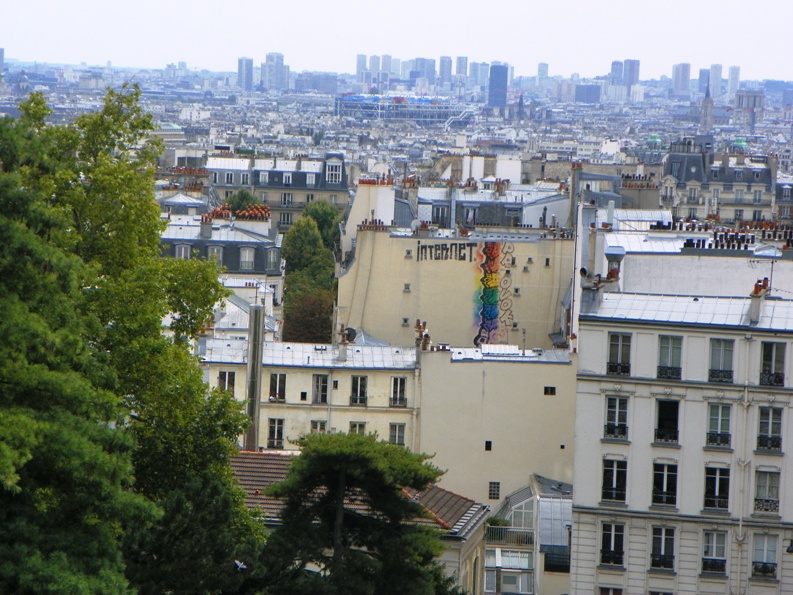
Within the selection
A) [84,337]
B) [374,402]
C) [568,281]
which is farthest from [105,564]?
[568,281]

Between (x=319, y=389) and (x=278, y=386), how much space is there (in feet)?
2.39

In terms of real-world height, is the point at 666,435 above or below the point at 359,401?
above

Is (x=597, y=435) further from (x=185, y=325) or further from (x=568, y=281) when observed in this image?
(x=568, y=281)

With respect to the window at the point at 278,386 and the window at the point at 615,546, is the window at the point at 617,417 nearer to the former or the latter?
the window at the point at 615,546

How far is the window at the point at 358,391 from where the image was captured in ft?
112

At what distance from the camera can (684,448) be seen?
25.8 m

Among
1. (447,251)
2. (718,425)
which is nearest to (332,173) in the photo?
(447,251)

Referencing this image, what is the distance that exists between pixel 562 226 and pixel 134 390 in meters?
38.8

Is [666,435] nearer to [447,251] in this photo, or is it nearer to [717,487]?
[717,487]

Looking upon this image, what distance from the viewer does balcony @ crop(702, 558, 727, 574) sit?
84.1ft

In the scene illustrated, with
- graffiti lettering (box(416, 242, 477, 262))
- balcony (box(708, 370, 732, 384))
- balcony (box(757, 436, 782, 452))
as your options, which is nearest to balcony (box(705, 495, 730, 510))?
balcony (box(757, 436, 782, 452))

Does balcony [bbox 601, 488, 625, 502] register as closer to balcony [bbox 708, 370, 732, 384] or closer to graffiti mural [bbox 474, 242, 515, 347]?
balcony [bbox 708, 370, 732, 384]

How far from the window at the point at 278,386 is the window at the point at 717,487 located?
10.2 metres

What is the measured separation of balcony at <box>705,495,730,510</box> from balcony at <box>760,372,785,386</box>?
1.62m
